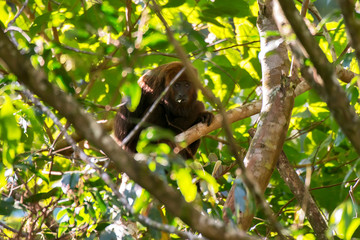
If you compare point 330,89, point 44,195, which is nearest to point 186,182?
point 330,89

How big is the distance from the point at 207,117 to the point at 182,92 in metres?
0.66

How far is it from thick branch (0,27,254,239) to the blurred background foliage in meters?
0.50

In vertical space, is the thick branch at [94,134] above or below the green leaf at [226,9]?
below

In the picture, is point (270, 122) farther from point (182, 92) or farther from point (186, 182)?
point (182, 92)

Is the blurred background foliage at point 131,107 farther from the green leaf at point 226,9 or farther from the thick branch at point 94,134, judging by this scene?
the thick branch at point 94,134

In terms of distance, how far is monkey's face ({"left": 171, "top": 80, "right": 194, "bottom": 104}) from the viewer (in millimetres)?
5483

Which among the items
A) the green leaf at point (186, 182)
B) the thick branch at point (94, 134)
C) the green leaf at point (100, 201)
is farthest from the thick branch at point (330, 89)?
the green leaf at point (100, 201)

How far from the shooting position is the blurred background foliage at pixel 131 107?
233 centimetres

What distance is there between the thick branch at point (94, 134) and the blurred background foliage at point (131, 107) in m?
0.50

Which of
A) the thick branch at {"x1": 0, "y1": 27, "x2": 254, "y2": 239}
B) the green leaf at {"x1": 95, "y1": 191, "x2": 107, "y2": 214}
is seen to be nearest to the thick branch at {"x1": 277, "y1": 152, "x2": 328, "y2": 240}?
the green leaf at {"x1": 95, "y1": 191, "x2": 107, "y2": 214}

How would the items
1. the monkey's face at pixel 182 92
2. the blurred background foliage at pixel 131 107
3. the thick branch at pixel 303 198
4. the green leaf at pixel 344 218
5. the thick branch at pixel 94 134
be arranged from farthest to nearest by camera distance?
the monkey's face at pixel 182 92
the thick branch at pixel 303 198
the blurred background foliage at pixel 131 107
the green leaf at pixel 344 218
the thick branch at pixel 94 134

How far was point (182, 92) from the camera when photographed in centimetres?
564

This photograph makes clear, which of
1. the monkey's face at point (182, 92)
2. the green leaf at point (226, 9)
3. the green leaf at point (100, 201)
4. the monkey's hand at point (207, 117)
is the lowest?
the monkey's hand at point (207, 117)

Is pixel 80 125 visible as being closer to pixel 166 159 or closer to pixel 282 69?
pixel 166 159
